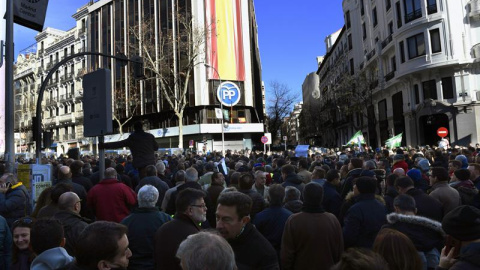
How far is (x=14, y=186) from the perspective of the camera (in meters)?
5.94

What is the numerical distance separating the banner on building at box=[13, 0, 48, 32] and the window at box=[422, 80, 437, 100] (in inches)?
1138

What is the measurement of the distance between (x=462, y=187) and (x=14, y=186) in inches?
275

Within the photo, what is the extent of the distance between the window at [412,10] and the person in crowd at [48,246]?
Result: 107ft

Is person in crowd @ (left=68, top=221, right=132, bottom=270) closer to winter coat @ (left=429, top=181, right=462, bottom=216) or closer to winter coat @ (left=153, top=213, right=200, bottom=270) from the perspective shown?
winter coat @ (left=153, top=213, right=200, bottom=270)

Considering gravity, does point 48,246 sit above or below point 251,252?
above

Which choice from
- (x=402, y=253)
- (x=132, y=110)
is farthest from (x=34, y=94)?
(x=402, y=253)

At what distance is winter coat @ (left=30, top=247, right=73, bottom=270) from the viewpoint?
9.43 ft

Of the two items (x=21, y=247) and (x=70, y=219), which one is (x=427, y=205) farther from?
(x=21, y=247)

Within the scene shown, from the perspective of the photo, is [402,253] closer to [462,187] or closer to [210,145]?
[462,187]

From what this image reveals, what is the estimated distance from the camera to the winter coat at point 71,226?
161 inches

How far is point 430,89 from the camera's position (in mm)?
30281

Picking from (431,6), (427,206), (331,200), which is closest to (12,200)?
(331,200)

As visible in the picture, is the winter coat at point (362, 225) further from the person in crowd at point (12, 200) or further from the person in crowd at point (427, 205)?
the person in crowd at point (12, 200)

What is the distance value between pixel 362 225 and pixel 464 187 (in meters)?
2.50
